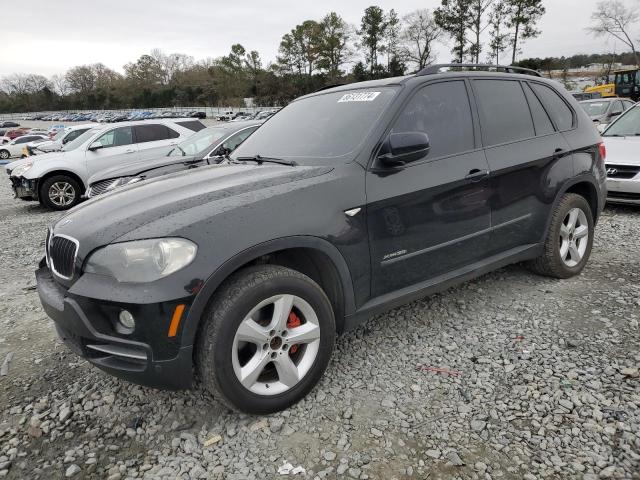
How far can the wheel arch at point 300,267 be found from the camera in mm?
2154

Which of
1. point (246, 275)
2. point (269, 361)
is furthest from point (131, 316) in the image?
point (269, 361)

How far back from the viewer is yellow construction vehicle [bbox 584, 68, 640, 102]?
83.6 ft

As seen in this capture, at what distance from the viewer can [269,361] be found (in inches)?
95.0

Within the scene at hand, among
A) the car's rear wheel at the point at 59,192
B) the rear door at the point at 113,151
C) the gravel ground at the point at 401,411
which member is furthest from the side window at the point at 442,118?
the car's rear wheel at the point at 59,192

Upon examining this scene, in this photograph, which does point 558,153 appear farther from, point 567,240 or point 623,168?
point 623,168

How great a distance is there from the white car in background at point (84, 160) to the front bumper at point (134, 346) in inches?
318

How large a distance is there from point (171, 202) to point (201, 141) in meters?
5.83

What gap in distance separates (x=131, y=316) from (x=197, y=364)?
40cm

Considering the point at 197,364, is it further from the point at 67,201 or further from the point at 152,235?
the point at 67,201

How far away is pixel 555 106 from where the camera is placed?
13.0 ft

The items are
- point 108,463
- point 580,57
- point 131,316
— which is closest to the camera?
point 131,316

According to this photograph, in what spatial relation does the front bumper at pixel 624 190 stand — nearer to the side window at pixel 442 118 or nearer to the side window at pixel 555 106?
the side window at pixel 555 106

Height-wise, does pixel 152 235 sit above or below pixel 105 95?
below

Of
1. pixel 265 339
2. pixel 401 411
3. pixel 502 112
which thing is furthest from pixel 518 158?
pixel 265 339
